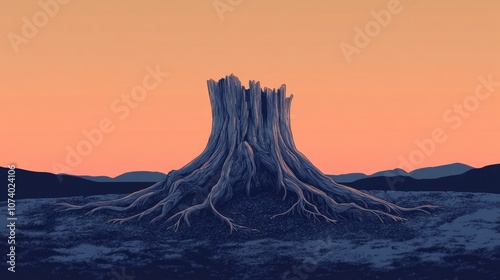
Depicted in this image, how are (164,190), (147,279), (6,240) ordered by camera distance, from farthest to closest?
(164,190) → (6,240) → (147,279)

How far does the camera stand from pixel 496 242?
78.5 ft

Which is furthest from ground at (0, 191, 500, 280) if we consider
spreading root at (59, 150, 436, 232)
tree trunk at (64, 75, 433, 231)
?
tree trunk at (64, 75, 433, 231)

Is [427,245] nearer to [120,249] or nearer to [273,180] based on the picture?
[273,180]

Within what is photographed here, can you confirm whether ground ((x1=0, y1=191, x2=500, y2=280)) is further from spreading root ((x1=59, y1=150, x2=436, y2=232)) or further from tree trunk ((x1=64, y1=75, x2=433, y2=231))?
tree trunk ((x1=64, y1=75, x2=433, y2=231))

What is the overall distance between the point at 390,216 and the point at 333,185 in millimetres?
1939

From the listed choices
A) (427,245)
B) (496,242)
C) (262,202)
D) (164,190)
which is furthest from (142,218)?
(496,242)

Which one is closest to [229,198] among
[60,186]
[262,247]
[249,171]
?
[249,171]

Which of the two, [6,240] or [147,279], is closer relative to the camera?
[147,279]

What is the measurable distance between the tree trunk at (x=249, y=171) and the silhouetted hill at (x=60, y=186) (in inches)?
257

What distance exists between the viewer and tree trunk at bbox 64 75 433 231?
82.7 ft

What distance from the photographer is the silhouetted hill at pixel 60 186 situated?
3262 centimetres

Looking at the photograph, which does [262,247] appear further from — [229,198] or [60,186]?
[60,186]

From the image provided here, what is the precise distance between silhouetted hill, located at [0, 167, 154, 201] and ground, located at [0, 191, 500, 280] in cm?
604

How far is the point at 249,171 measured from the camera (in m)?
25.4
